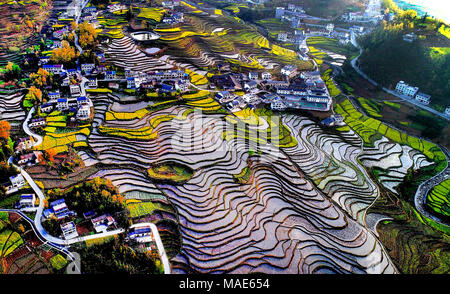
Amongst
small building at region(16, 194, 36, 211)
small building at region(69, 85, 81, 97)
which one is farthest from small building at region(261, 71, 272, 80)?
small building at region(16, 194, 36, 211)

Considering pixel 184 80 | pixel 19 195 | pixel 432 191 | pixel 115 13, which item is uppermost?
pixel 115 13

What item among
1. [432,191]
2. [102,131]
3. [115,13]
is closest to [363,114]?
[432,191]

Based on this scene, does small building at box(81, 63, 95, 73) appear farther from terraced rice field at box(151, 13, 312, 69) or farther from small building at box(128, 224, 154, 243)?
small building at box(128, 224, 154, 243)
